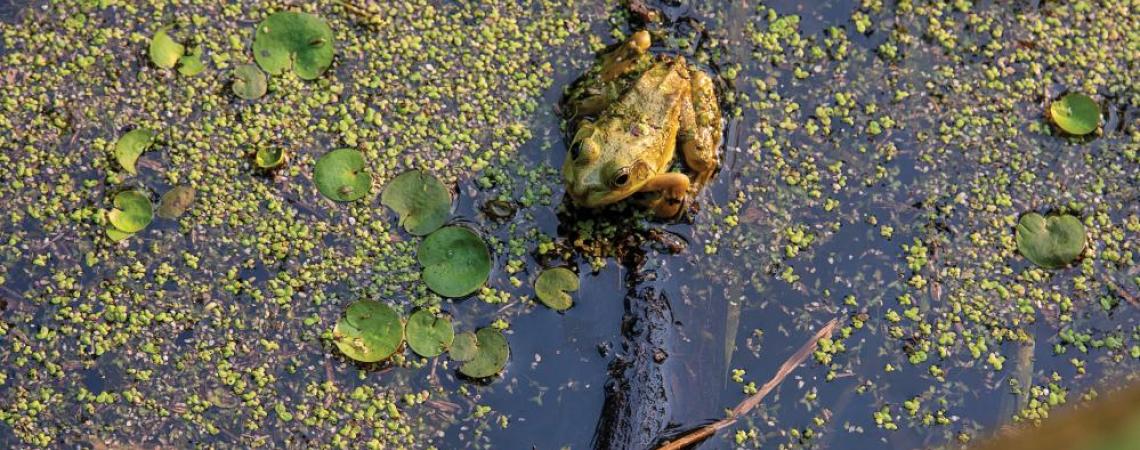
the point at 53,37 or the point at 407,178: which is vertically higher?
the point at 407,178

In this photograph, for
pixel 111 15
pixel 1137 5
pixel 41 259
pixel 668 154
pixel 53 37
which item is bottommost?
pixel 41 259

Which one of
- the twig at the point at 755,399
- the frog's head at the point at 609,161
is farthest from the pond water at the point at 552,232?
the frog's head at the point at 609,161

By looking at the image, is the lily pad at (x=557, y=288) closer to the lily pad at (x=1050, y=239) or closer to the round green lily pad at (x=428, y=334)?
the round green lily pad at (x=428, y=334)

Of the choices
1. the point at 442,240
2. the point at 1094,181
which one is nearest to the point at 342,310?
the point at 442,240

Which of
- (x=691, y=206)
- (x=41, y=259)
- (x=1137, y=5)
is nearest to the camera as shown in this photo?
(x=41, y=259)

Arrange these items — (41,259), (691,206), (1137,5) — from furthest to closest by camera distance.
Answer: (1137,5), (691,206), (41,259)

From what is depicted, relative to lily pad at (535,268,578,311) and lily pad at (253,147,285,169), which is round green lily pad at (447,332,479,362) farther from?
lily pad at (253,147,285,169)

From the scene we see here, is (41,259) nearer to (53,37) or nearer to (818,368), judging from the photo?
(53,37)
